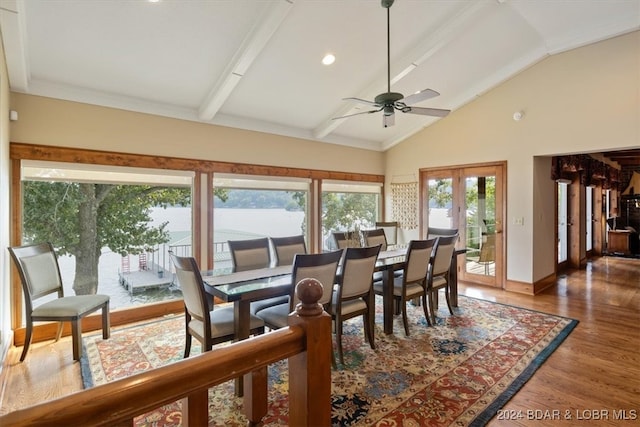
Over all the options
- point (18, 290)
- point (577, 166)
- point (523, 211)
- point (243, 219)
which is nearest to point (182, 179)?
point (243, 219)

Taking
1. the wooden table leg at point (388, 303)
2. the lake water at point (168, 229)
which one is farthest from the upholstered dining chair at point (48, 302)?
the wooden table leg at point (388, 303)

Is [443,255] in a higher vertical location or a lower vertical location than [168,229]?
lower

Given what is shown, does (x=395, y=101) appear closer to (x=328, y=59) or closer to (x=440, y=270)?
(x=328, y=59)

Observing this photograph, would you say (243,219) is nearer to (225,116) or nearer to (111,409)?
(225,116)

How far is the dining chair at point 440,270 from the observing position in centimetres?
366

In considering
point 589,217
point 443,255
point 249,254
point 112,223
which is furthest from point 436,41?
point 589,217

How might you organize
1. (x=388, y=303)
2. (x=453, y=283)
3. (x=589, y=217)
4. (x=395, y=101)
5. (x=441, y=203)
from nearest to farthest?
(x=395, y=101), (x=388, y=303), (x=453, y=283), (x=441, y=203), (x=589, y=217)

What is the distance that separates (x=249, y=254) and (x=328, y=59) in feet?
8.02

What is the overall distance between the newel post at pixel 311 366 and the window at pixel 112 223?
373 cm

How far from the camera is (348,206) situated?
637 centimetres

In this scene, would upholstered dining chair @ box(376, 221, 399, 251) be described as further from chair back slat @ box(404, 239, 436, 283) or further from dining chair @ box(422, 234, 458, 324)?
chair back slat @ box(404, 239, 436, 283)

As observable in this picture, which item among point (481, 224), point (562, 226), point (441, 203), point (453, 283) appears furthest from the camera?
point (562, 226)

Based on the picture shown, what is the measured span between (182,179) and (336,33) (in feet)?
8.56

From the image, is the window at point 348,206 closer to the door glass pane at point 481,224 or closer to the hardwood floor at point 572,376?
the door glass pane at point 481,224
